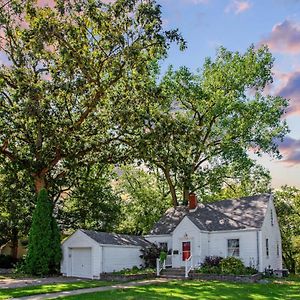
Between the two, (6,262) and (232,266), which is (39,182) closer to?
(6,262)

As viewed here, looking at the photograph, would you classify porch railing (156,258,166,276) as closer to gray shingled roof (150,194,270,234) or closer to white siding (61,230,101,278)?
gray shingled roof (150,194,270,234)

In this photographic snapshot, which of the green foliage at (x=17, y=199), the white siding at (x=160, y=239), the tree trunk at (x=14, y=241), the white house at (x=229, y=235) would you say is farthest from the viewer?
the tree trunk at (x=14, y=241)

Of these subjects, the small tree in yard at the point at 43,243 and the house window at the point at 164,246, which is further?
the house window at the point at 164,246

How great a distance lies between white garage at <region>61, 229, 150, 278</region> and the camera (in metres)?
26.7

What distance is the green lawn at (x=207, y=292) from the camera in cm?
1641

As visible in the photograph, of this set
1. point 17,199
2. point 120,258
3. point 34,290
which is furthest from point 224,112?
point 34,290

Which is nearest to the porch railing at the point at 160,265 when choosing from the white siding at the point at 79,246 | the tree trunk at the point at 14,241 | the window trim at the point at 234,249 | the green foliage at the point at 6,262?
the white siding at the point at 79,246

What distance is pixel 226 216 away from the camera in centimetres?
2912

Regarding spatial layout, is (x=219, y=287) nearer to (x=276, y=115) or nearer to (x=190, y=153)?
(x=190, y=153)

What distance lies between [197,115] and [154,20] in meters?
17.0

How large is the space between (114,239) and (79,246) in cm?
246

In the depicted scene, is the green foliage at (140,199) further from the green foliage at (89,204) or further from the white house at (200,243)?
the white house at (200,243)

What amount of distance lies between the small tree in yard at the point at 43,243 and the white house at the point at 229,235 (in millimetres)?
7335

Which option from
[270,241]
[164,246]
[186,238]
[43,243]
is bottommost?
[164,246]
